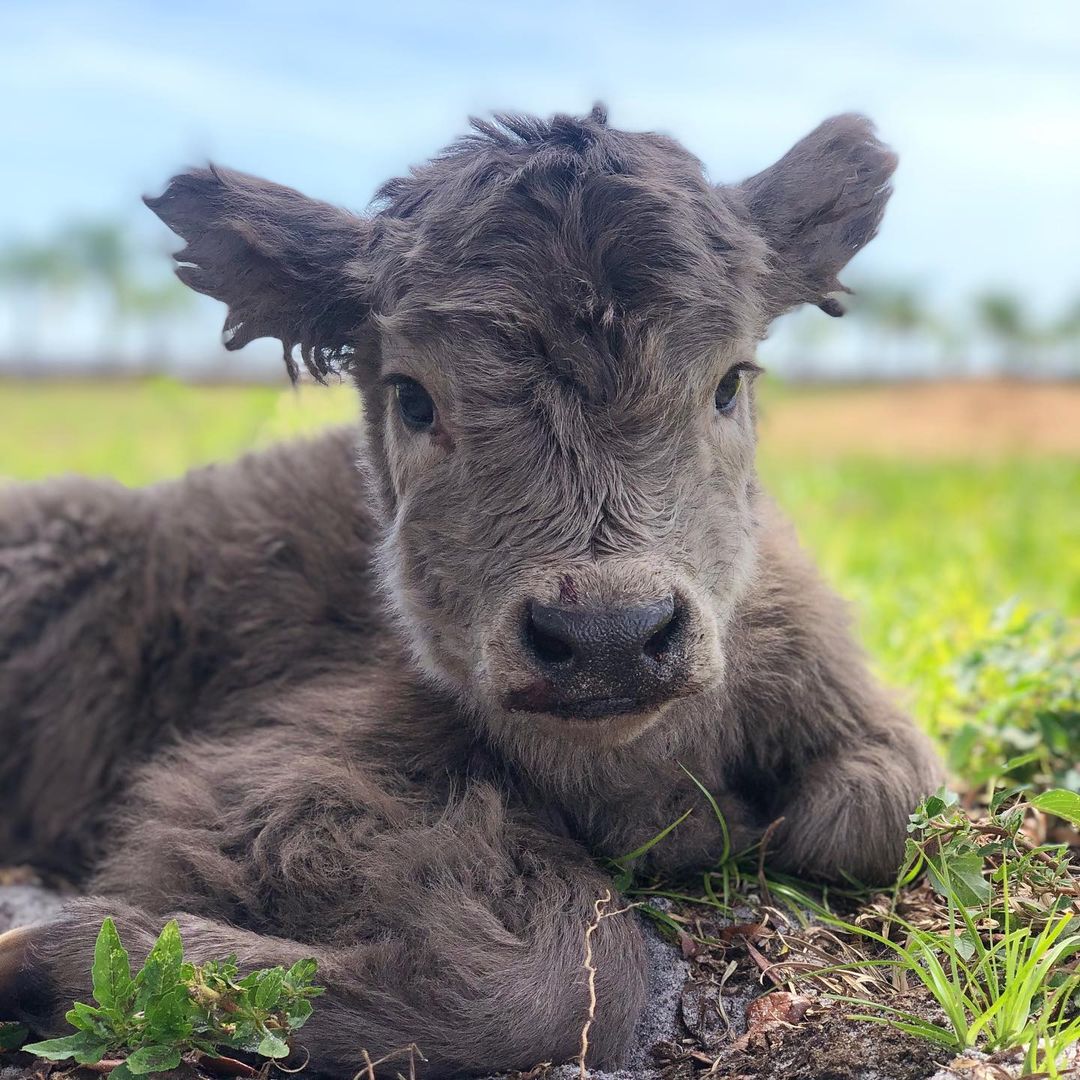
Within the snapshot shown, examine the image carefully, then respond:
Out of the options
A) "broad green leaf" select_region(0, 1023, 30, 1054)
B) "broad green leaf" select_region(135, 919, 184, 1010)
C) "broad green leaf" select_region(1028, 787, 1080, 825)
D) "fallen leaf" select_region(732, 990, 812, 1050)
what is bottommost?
A: "broad green leaf" select_region(0, 1023, 30, 1054)

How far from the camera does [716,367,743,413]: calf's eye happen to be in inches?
137

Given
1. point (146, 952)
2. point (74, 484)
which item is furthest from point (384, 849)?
point (74, 484)

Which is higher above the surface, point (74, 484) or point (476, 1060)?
point (74, 484)

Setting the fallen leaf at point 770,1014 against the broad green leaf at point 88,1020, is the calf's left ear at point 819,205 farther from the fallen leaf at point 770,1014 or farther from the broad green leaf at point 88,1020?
the broad green leaf at point 88,1020

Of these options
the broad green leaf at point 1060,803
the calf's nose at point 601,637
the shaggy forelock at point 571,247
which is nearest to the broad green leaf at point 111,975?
the calf's nose at point 601,637

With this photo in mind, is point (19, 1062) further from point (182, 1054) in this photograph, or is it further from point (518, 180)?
point (518, 180)

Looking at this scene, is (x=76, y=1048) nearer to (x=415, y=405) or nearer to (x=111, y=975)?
(x=111, y=975)

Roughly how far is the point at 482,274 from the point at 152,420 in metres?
15.3

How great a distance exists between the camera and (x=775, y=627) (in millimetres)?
3805

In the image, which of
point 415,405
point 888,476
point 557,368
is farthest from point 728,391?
point 888,476

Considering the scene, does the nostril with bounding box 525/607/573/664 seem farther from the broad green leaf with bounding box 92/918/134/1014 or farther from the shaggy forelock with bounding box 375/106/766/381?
the broad green leaf with bounding box 92/918/134/1014

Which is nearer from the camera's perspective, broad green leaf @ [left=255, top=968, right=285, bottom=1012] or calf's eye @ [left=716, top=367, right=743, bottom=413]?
broad green leaf @ [left=255, top=968, right=285, bottom=1012]

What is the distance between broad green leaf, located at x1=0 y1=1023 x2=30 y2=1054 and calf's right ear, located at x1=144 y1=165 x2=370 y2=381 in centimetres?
206

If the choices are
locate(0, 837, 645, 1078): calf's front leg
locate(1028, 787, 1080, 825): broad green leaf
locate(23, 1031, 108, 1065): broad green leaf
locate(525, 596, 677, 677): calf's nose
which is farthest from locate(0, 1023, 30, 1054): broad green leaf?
locate(1028, 787, 1080, 825): broad green leaf
